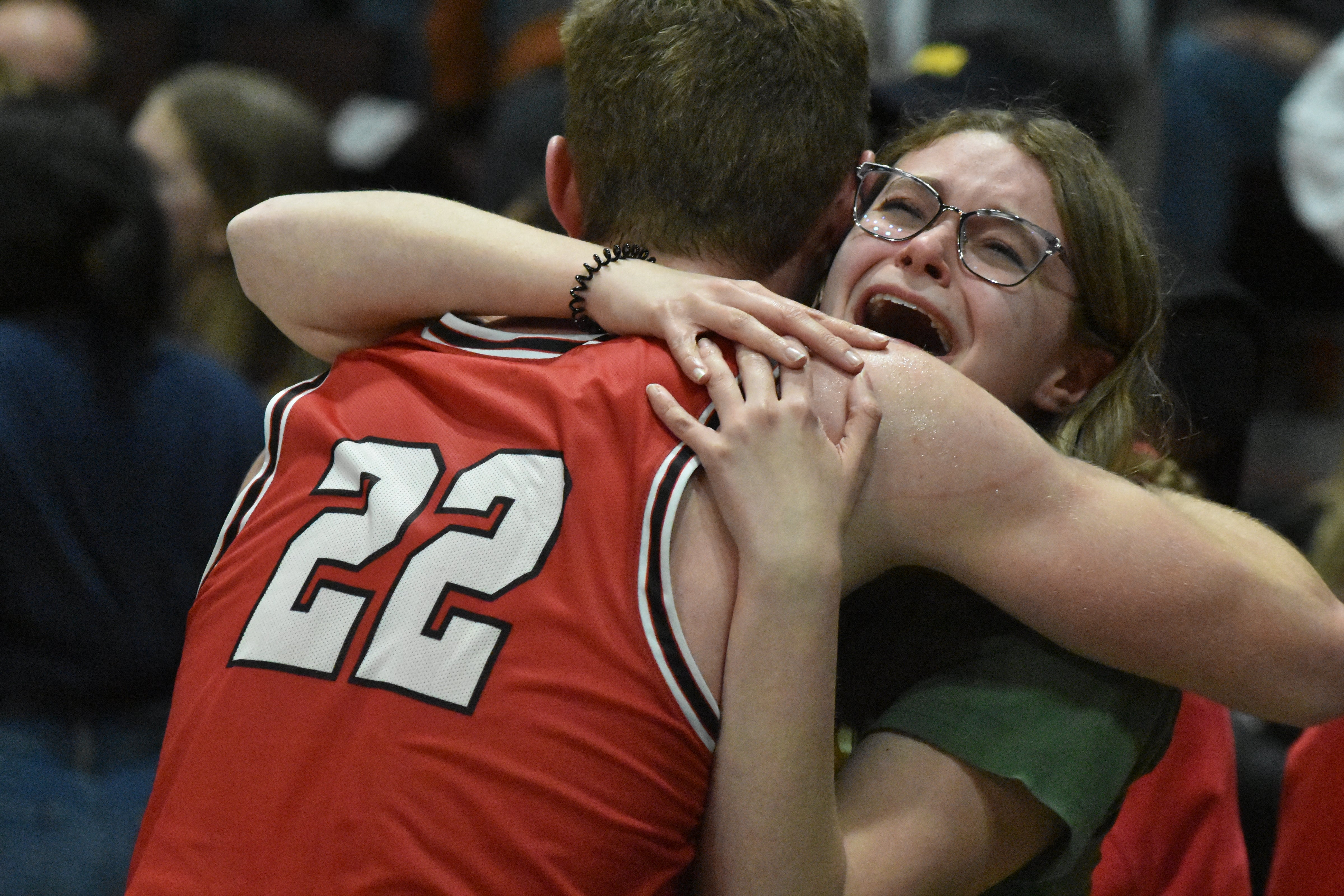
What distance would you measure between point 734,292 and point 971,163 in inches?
17.9

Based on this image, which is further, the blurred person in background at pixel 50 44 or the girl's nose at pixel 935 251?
the blurred person in background at pixel 50 44

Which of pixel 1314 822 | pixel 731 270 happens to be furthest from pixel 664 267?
pixel 1314 822

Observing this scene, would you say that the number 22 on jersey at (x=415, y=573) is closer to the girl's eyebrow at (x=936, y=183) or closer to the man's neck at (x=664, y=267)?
the man's neck at (x=664, y=267)

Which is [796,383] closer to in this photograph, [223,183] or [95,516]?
[95,516]

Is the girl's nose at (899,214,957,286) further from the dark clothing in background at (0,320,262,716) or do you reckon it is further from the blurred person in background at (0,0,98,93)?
the blurred person in background at (0,0,98,93)

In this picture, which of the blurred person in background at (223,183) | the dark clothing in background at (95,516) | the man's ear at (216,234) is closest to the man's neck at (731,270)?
the dark clothing in background at (95,516)

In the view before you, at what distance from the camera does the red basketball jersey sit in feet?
4.16

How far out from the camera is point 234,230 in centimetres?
167

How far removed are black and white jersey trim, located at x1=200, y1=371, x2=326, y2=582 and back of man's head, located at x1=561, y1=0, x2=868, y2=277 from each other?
386mm

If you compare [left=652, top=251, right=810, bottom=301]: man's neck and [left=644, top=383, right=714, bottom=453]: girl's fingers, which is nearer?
[left=644, top=383, right=714, bottom=453]: girl's fingers

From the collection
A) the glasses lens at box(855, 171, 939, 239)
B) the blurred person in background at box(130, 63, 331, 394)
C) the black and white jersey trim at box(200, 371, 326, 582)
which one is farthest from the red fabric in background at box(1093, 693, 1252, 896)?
the blurred person in background at box(130, 63, 331, 394)

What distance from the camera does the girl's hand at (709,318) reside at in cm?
138

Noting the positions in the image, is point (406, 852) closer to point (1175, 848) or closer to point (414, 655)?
point (414, 655)

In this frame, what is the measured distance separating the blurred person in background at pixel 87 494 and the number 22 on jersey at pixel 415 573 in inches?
40.0
